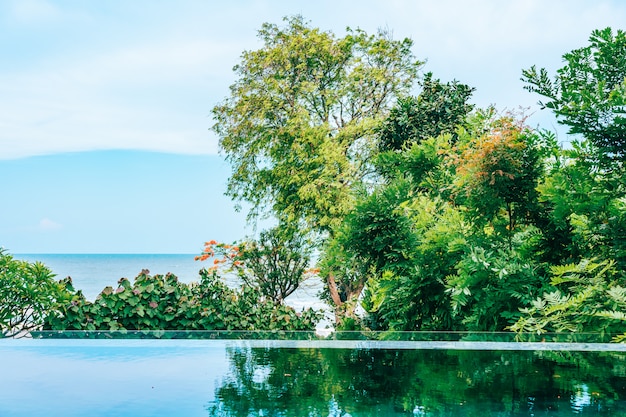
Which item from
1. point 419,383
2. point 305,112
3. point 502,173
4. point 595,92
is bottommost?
point 419,383

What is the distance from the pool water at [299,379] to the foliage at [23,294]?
0.91m

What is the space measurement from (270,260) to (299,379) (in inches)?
361

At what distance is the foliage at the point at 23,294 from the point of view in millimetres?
5531

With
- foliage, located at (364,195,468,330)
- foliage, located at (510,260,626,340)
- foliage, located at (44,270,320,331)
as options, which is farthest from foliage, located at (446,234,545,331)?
foliage, located at (44,270,320,331)

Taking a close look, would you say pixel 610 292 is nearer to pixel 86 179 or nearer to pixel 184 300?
pixel 184 300

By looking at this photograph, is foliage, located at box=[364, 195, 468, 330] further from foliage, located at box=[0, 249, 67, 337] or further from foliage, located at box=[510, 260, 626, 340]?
foliage, located at box=[0, 249, 67, 337]

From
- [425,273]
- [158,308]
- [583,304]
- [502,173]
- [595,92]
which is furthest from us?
[158,308]

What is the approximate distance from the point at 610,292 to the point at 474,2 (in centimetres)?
773

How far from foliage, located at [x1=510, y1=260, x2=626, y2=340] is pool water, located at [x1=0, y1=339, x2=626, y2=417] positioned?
0.76 m

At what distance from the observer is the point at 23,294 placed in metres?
5.58

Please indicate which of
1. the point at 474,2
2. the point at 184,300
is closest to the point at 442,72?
the point at 474,2

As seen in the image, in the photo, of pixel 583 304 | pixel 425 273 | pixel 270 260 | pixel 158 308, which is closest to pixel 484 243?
pixel 425 273

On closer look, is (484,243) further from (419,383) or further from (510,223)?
(419,383)

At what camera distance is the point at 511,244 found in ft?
18.8
